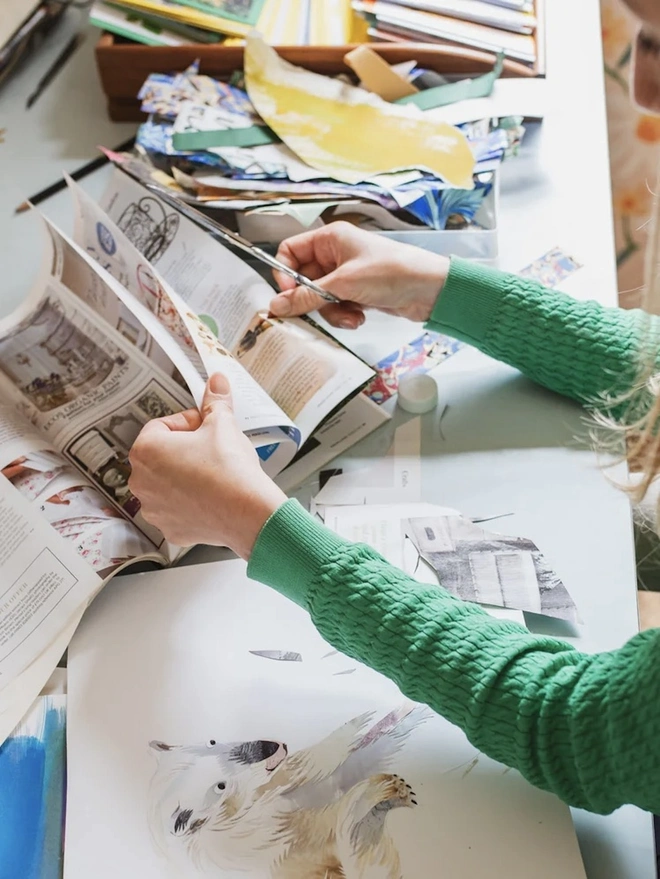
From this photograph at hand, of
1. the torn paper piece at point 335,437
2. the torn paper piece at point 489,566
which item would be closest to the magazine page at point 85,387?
the torn paper piece at point 335,437

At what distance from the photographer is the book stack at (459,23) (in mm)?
1100

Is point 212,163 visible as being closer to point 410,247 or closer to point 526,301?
point 410,247

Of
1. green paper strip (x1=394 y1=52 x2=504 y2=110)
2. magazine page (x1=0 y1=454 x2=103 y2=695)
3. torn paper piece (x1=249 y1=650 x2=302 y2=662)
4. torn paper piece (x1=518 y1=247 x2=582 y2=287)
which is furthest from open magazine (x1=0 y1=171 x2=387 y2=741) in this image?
green paper strip (x1=394 y1=52 x2=504 y2=110)

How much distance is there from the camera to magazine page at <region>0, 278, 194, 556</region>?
787 millimetres

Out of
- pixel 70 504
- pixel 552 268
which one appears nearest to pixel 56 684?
pixel 70 504

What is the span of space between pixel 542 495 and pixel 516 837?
28cm

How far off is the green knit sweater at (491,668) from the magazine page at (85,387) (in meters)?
0.16

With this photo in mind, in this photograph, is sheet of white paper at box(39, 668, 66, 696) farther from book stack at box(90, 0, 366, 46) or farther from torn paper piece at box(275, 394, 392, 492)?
book stack at box(90, 0, 366, 46)

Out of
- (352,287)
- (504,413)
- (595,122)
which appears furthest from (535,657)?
(595,122)

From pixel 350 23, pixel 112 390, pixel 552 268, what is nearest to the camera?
pixel 112 390

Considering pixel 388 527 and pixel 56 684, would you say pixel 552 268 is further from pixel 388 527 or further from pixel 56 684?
pixel 56 684

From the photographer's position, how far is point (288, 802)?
601 millimetres

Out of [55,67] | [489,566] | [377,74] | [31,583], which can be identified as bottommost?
[489,566]

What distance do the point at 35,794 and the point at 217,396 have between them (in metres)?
0.31
